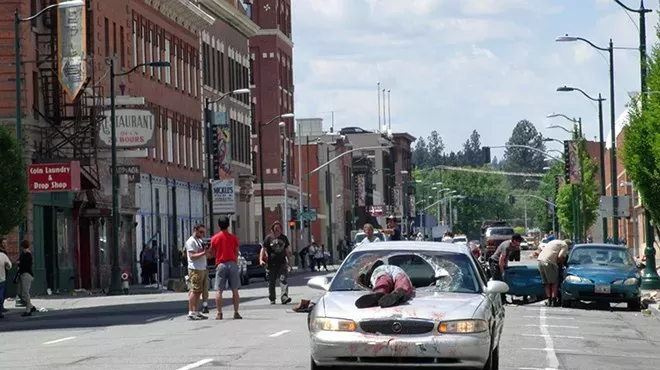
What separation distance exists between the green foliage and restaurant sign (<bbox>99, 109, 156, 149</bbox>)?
703 inches

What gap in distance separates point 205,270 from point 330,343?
16.3 metres

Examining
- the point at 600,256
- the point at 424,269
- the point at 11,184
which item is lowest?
the point at 600,256

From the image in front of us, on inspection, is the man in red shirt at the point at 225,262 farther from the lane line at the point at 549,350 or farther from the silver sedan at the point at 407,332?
the silver sedan at the point at 407,332

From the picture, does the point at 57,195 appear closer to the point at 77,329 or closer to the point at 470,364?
the point at 77,329

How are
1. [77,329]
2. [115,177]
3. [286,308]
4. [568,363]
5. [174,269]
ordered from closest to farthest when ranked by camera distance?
[568,363]
[77,329]
[286,308]
[115,177]
[174,269]

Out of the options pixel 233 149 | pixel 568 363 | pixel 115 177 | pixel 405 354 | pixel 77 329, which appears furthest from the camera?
pixel 233 149

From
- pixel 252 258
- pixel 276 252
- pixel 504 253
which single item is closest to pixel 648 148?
pixel 504 253

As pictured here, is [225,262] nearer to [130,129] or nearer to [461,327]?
[461,327]

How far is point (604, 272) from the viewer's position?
36.5 meters

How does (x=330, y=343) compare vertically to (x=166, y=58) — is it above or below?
below

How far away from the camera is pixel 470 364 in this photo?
15969 mm

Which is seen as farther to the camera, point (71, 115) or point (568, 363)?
point (71, 115)

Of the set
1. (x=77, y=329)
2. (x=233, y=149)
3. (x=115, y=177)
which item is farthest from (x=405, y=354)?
(x=233, y=149)

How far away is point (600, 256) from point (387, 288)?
22283 mm
